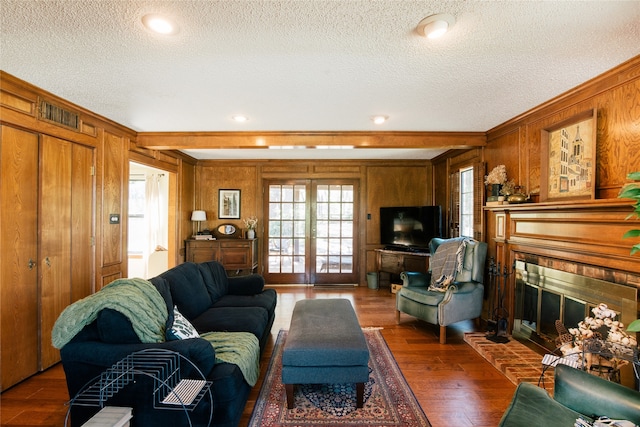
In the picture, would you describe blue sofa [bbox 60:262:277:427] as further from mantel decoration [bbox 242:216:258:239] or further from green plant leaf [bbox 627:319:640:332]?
mantel decoration [bbox 242:216:258:239]

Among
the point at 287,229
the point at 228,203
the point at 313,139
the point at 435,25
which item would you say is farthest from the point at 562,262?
the point at 228,203

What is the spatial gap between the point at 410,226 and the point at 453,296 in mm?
2162

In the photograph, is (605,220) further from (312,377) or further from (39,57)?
(39,57)

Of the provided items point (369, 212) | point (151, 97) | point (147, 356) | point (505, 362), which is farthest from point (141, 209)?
point (505, 362)

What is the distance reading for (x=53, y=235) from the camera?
2871mm

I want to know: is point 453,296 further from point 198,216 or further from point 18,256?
point 198,216

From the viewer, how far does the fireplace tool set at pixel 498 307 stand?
11.2 ft

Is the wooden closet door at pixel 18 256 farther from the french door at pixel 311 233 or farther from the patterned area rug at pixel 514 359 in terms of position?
the patterned area rug at pixel 514 359

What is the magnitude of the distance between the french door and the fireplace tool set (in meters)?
2.70

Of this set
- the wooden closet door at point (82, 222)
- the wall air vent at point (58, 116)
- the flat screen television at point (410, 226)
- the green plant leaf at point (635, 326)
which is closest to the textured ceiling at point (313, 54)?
the wall air vent at point (58, 116)

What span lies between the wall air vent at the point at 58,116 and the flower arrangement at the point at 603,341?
176 inches

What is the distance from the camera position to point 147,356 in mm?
1805

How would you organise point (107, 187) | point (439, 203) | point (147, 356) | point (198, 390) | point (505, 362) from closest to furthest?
point (198, 390), point (147, 356), point (505, 362), point (107, 187), point (439, 203)

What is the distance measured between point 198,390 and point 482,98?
3160mm
